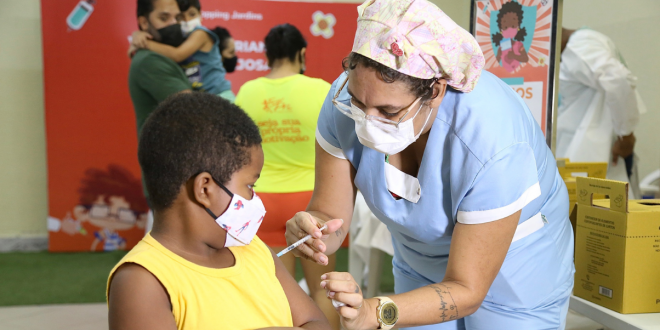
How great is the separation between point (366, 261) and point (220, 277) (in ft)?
6.97

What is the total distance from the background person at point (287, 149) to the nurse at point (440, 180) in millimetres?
1144

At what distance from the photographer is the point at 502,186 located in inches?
45.1

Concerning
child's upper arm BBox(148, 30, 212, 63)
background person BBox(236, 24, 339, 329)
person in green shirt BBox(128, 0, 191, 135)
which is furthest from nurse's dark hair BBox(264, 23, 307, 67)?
child's upper arm BBox(148, 30, 212, 63)

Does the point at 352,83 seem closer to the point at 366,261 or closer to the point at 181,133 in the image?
the point at 181,133

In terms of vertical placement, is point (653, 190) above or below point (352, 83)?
below

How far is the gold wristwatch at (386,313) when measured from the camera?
42.0 inches

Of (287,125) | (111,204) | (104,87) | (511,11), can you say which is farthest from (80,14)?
(511,11)

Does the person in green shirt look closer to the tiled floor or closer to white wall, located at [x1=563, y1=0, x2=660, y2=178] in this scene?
the tiled floor

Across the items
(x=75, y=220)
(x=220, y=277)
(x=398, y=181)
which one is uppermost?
(x=398, y=181)

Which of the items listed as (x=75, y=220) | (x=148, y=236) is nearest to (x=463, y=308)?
(x=148, y=236)

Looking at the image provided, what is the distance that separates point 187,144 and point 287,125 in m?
1.67

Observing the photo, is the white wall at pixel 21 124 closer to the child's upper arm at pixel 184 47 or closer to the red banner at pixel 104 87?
the red banner at pixel 104 87

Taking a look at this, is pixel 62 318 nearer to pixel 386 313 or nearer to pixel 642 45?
pixel 386 313

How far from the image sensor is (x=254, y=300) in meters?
1.09
